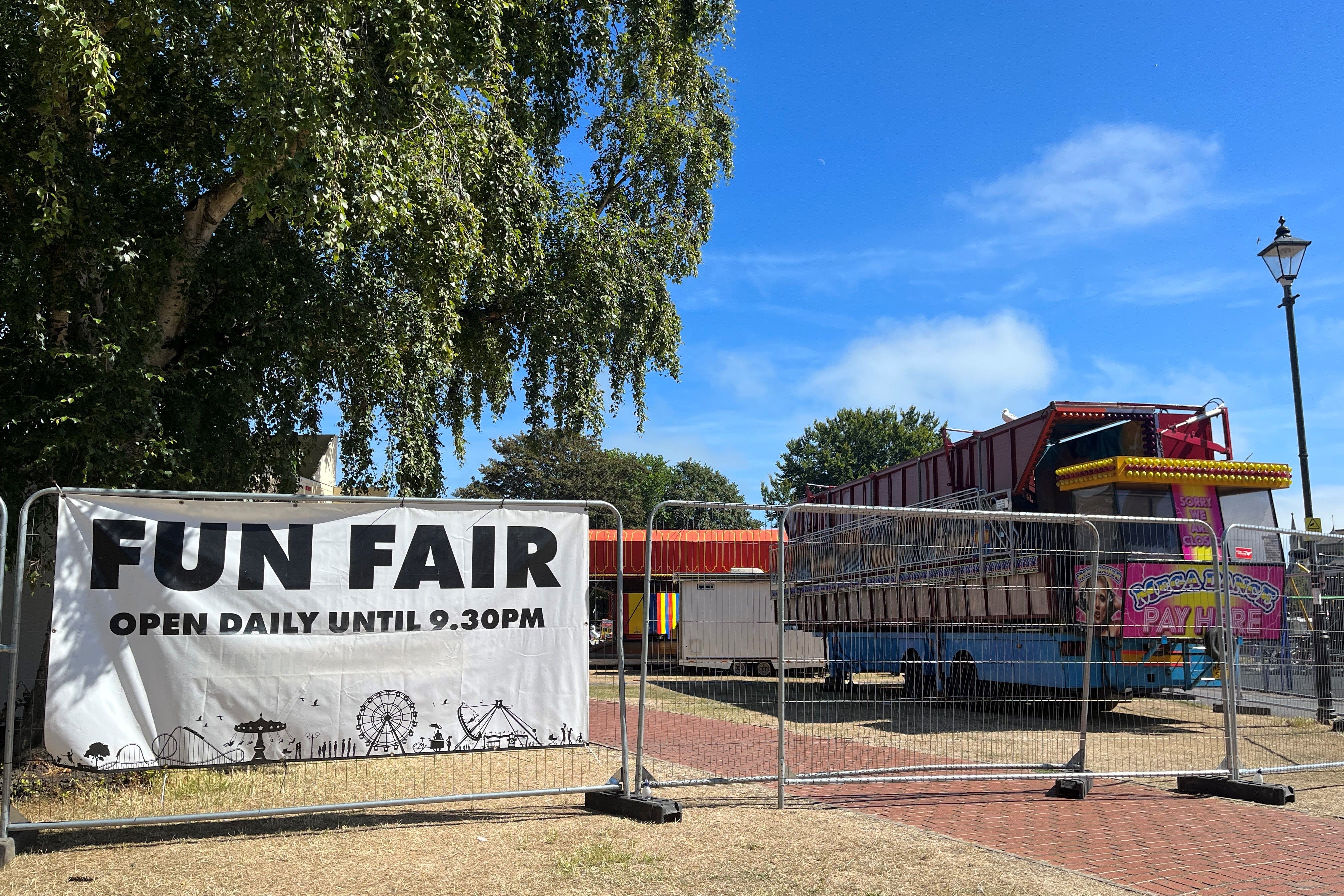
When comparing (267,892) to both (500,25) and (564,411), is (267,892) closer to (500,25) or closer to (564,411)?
(500,25)

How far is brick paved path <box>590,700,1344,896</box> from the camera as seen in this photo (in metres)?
5.91

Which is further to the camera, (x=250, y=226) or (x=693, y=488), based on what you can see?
(x=693, y=488)

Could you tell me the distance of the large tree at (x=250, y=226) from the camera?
24.4 ft

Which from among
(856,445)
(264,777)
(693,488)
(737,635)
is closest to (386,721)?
(264,777)

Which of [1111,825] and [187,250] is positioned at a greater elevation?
[187,250]

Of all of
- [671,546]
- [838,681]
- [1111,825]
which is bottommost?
[1111,825]

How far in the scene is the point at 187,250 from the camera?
8977 millimetres

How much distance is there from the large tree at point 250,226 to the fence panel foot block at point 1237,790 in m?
8.18

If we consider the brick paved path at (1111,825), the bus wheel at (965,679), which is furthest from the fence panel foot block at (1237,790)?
the bus wheel at (965,679)

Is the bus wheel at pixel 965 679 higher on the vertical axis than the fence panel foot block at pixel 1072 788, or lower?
higher

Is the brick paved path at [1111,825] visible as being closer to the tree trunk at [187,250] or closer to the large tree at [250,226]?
the large tree at [250,226]

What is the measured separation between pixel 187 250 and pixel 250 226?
2.26 feet

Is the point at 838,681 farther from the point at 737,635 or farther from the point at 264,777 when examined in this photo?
the point at 264,777

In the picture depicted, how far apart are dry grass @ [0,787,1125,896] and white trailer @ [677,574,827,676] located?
1.31 metres
